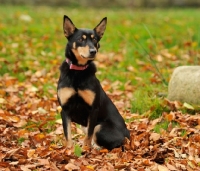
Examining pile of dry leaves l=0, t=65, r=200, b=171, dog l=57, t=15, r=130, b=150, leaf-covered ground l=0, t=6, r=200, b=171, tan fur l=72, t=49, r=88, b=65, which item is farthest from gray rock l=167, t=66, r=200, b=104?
tan fur l=72, t=49, r=88, b=65

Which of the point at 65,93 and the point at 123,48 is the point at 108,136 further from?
the point at 123,48

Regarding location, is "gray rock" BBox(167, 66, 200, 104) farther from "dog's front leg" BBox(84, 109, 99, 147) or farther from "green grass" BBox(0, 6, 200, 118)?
"dog's front leg" BBox(84, 109, 99, 147)

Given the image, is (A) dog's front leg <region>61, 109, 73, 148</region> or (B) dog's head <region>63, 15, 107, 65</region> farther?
(A) dog's front leg <region>61, 109, 73, 148</region>

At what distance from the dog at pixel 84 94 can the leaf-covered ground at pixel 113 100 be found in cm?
18

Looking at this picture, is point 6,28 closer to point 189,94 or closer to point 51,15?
point 51,15

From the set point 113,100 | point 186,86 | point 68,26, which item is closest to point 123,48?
point 113,100

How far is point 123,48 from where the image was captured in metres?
11.4

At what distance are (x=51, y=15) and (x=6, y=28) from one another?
13.8 feet

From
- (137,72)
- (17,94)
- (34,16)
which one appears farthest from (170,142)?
(34,16)

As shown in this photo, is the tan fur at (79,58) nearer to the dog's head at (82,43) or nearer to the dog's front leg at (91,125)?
the dog's head at (82,43)

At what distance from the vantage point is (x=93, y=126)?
5.02m

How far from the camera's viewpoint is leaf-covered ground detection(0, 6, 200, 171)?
4.73 meters

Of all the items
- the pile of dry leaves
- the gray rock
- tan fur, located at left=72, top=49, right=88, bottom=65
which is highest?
tan fur, located at left=72, top=49, right=88, bottom=65

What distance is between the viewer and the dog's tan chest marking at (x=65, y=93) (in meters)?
4.92
